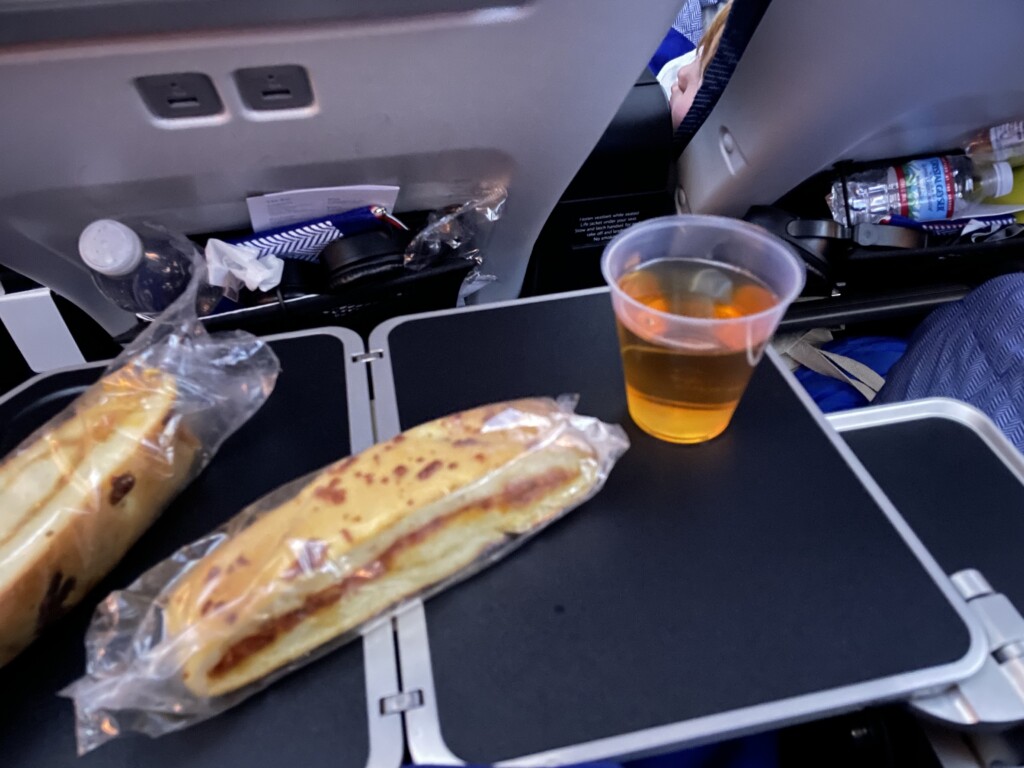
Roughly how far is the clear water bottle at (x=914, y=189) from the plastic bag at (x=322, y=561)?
0.65m

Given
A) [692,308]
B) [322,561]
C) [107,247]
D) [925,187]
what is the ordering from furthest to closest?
[925,187] < [107,247] < [692,308] < [322,561]

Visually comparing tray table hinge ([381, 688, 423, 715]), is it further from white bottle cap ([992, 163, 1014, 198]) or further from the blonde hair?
white bottle cap ([992, 163, 1014, 198])

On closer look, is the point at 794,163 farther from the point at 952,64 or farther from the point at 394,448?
the point at 394,448

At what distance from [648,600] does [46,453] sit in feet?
1.57

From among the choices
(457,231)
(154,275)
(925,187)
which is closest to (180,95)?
(154,275)

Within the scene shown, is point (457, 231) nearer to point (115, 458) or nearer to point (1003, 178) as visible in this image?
point (115, 458)

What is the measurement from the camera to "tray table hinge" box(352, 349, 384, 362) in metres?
0.79

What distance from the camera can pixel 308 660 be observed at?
1.77ft

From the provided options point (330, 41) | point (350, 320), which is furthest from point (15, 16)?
point (350, 320)

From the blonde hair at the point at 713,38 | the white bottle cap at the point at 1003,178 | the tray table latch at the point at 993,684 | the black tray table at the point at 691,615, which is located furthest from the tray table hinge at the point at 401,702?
the white bottle cap at the point at 1003,178

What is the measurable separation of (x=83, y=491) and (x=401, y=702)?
283 mm

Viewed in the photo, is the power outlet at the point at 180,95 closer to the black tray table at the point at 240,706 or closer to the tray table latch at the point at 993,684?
the black tray table at the point at 240,706

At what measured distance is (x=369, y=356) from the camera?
79cm

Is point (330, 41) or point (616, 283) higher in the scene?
point (330, 41)
